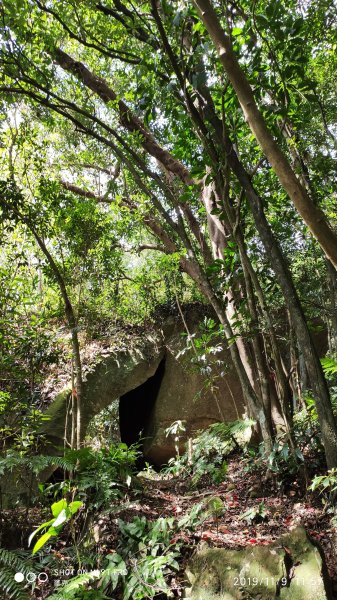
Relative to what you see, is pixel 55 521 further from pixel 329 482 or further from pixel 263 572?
pixel 329 482

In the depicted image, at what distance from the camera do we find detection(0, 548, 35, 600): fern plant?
7.98 feet

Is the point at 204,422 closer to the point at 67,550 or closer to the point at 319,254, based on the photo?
the point at 319,254

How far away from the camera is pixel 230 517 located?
10.7 feet

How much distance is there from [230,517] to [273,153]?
2.85m

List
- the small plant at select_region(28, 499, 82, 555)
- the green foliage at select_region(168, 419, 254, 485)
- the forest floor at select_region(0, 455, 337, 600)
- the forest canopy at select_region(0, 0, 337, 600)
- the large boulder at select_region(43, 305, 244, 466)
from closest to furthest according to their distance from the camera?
1. the small plant at select_region(28, 499, 82, 555)
2. the forest floor at select_region(0, 455, 337, 600)
3. the forest canopy at select_region(0, 0, 337, 600)
4. the green foliage at select_region(168, 419, 254, 485)
5. the large boulder at select_region(43, 305, 244, 466)

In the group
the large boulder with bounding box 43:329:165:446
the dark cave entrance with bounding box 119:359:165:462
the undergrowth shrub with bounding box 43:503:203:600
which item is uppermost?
the large boulder with bounding box 43:329:165:446

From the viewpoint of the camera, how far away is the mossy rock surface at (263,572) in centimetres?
228

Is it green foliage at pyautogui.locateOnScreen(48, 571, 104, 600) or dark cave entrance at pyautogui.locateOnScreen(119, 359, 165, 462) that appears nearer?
green foliage at pyautogui.locateOnScreen(48, 571, 104, 600)

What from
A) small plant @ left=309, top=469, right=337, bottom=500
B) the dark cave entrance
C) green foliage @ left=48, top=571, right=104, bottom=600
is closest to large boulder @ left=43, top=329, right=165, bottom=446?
the dark cave entrance

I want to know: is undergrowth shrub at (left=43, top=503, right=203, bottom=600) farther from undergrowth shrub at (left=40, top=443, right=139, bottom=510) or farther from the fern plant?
undergrowth shrub at (left=40, top=443, right=139, bottom=510)

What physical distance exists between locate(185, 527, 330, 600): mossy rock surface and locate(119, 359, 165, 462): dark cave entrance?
220 inches

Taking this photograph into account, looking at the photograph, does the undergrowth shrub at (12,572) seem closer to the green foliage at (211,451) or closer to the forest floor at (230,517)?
the forest floor at (230,517)

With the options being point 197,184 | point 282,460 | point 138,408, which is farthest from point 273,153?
point 138,408

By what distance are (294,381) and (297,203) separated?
4473mm
